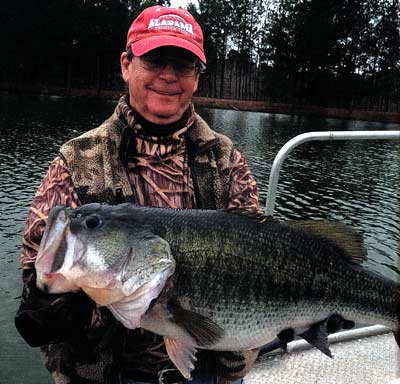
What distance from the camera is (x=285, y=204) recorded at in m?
16.2

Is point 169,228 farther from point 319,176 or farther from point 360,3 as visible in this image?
point 360,3

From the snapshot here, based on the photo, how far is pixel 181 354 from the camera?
7.23ft

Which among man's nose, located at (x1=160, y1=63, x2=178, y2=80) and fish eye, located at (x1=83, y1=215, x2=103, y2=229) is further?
man's nose, located at (x1=160, y1=63, x2=178, y2=80)

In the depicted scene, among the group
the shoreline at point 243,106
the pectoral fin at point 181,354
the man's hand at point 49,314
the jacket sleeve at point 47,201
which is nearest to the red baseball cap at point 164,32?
the jacket sleeve at point 47,201

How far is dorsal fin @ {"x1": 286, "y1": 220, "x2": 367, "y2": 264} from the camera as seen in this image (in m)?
2.60

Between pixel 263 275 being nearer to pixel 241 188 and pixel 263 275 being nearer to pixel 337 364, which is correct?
pixel 241 188

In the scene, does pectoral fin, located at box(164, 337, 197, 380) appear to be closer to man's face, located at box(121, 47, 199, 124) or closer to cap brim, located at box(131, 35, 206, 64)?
man's face, located at box(121, 47, 199, 124)

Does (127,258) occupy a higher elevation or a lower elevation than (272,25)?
lower

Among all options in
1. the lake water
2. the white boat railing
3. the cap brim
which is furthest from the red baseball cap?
the lake water

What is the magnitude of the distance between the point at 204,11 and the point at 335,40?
1891 centimetres

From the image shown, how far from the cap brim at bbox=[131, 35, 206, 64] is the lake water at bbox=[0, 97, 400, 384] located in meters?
5.58

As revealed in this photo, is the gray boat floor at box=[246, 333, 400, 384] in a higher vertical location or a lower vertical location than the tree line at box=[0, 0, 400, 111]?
lower

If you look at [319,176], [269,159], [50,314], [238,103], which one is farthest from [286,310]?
[238,103]

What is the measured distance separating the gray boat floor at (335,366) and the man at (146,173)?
1489 mm
